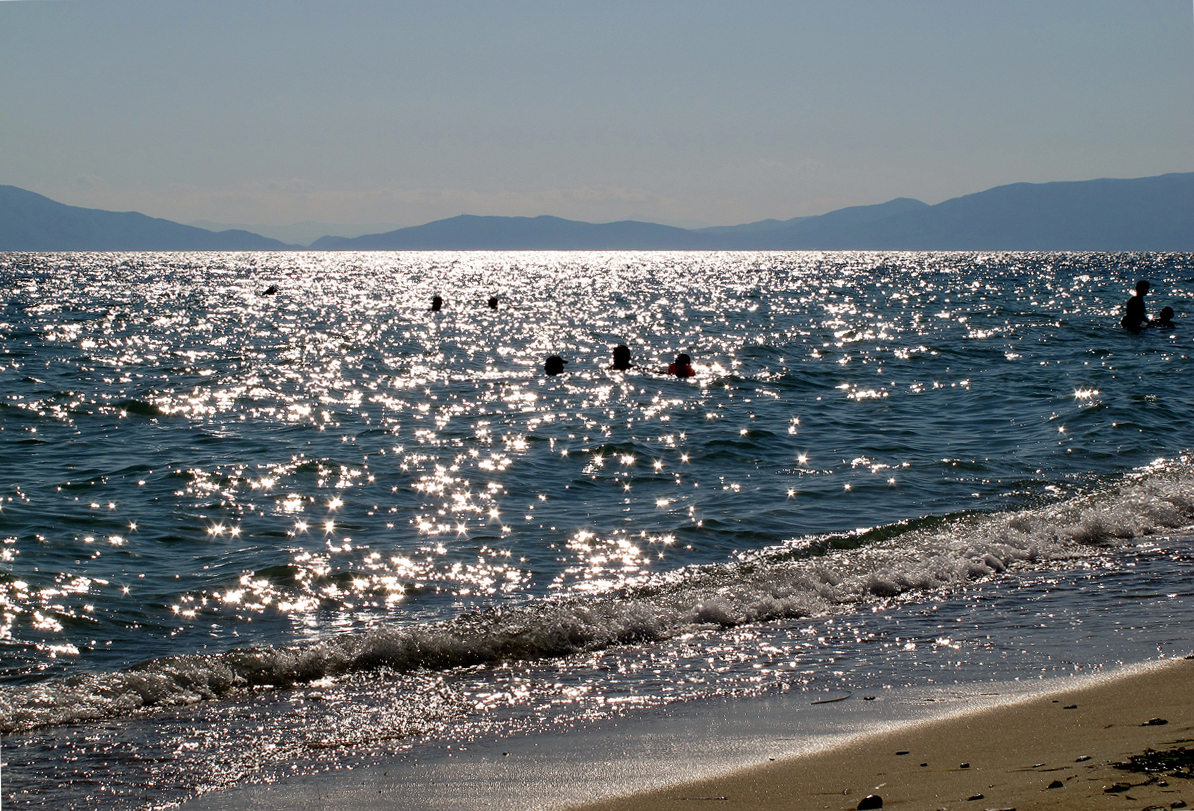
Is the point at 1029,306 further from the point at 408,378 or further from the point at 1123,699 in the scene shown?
the point at 1123,699

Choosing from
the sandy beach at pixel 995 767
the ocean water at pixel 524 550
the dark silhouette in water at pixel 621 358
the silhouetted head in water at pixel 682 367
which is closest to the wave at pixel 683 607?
the ocean water at pixel 524 550

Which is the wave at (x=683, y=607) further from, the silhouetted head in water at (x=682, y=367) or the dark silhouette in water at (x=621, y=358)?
the dark silhouette in water at (x=621, y=358)

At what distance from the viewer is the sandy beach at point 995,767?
4145 mm

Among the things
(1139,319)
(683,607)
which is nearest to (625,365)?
(683,607)

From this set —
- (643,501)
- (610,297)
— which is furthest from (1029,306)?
(643,501)

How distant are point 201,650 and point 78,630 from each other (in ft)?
4.39

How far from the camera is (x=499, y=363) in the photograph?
30.5 metres

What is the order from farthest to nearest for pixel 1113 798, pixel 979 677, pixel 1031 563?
pixel 1031 563
pixel 979 677
pixel 1113 798

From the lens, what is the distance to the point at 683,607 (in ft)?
27.6

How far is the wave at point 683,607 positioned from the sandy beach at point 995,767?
2804 mm

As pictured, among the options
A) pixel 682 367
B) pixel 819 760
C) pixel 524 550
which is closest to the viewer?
pixel 819 760

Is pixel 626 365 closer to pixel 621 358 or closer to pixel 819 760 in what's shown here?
pixel 621 358

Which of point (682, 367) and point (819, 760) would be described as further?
point (682, 367)

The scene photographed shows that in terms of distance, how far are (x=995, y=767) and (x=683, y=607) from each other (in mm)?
3903
